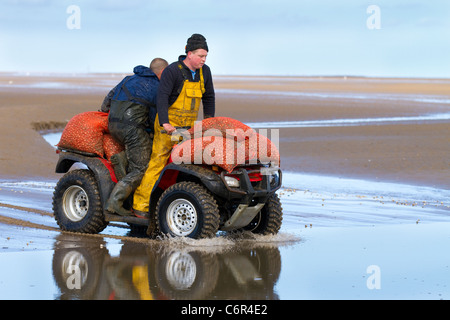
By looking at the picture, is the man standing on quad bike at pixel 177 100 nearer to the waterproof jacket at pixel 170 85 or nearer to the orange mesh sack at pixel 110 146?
the waterproof jacket at pixel 170 85

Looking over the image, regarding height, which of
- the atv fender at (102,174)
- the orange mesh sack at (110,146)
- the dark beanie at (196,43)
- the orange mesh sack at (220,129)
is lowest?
the atv fender at (102,174)

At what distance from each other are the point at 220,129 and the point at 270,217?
117 cm

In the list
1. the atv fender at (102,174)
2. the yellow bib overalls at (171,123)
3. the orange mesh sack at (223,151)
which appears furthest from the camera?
the atv fender at (102,174)

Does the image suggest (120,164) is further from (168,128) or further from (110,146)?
(168,128)

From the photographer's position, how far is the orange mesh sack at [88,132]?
9305 millimetres

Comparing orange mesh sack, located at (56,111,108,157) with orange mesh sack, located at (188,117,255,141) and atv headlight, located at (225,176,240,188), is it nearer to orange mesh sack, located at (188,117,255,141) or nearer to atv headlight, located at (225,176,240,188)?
orange mesh sack, located at (188,117,255,141)

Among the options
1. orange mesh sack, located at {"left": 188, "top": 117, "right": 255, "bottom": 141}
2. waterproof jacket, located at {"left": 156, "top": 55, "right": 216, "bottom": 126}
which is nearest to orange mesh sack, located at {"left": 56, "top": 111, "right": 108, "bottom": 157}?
waterproof jacket, located at {"left": 156, "top": 55, "right": 216, "bottom": 126}

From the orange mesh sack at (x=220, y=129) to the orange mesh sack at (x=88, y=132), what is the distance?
50.6 inches

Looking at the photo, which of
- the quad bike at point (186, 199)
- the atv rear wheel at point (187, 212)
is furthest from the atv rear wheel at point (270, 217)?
the atv rear wheel at point (187, 212)

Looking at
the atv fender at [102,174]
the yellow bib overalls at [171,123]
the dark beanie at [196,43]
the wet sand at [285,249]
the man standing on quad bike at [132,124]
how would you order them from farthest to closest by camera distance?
the atv fender at [102,174] → the man standing on quad bike at [132,124] → the yellow bib overalls at [171,123] → the dark beanie at [196,43] → the wet sand at [285,249]
